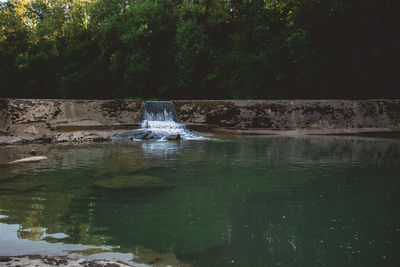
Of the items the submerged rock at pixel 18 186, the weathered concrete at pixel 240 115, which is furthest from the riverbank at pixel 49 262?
the weathered concrete at pixel 240 115

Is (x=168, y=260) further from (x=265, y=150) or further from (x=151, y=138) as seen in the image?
(x=151, y=138)

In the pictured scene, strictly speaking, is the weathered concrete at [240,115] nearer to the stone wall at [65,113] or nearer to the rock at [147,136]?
the stone wall at [65,113]

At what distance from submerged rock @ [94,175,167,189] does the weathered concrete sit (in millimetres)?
6440

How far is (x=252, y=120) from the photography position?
38.1 feet

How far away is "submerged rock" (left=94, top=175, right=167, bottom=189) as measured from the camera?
351cm

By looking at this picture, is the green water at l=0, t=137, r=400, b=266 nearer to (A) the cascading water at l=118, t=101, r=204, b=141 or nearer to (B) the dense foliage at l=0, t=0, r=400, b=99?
(A) the cascading water at l=118, t=101, r=204, b=141

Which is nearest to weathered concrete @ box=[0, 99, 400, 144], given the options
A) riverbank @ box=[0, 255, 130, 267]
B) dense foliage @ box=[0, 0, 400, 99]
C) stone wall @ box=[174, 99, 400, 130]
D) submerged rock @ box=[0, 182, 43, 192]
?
stone wall @ box=[174, 99, 400, 130]

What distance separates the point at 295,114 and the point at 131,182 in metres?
9.13

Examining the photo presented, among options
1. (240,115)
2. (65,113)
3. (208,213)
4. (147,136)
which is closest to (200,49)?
(240,115)

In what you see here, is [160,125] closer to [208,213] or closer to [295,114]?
[295,114]

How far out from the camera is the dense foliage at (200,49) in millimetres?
15586

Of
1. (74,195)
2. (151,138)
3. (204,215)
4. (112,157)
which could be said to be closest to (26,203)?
(74,195)

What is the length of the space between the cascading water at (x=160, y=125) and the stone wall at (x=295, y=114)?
1.47ft

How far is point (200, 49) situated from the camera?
63.1ft
